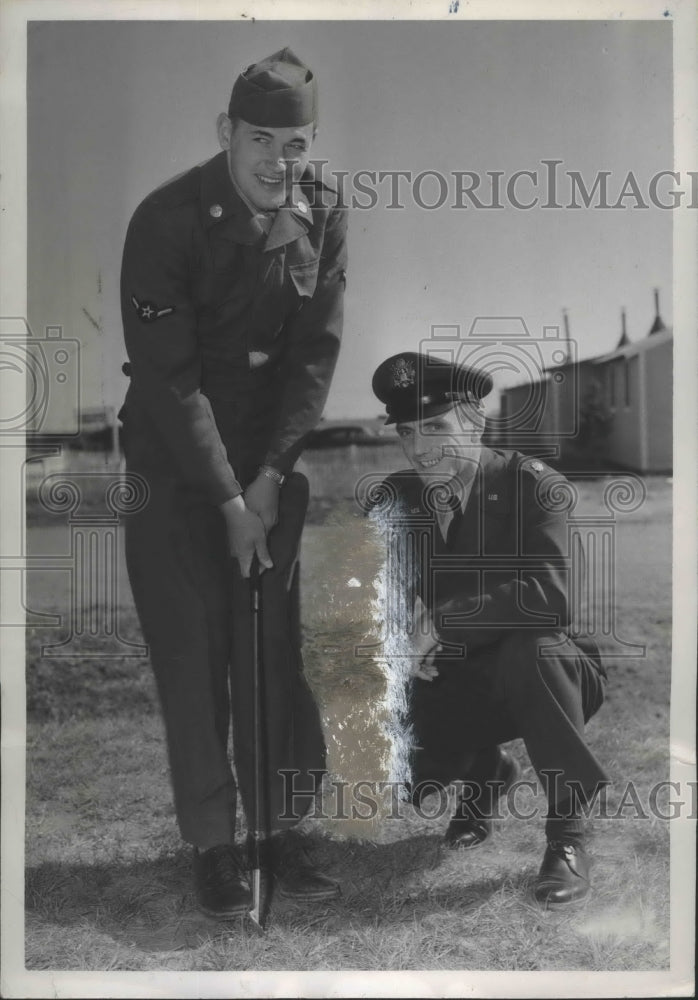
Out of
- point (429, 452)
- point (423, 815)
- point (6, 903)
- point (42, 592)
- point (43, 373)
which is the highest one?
point (43, 373)

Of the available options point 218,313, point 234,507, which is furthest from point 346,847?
point 218,313

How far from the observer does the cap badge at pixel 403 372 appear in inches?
135

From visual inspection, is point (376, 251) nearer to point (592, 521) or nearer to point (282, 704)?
point (592, 521)

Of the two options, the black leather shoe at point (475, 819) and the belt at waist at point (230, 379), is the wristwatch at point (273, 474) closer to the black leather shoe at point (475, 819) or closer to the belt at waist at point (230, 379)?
the belt at waist at point (230, 379)

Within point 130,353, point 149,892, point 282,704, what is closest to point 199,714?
point 282,704

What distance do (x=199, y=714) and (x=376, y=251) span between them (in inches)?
54.7

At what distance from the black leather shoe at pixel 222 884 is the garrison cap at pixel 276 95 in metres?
2.03

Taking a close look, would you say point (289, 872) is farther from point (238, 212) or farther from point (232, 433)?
point (238, 212)

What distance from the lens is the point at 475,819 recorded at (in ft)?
11.5

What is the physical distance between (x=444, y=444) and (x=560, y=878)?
1.27 meters

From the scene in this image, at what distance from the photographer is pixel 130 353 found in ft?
11.2

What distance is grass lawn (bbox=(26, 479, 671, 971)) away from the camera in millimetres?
3465

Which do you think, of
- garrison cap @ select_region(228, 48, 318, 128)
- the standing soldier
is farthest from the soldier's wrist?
garrison cap @ select_region(228, 48, 318, 128)

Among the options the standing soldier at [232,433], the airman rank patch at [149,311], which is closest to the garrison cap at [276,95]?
the standing soldier at [232,433]
